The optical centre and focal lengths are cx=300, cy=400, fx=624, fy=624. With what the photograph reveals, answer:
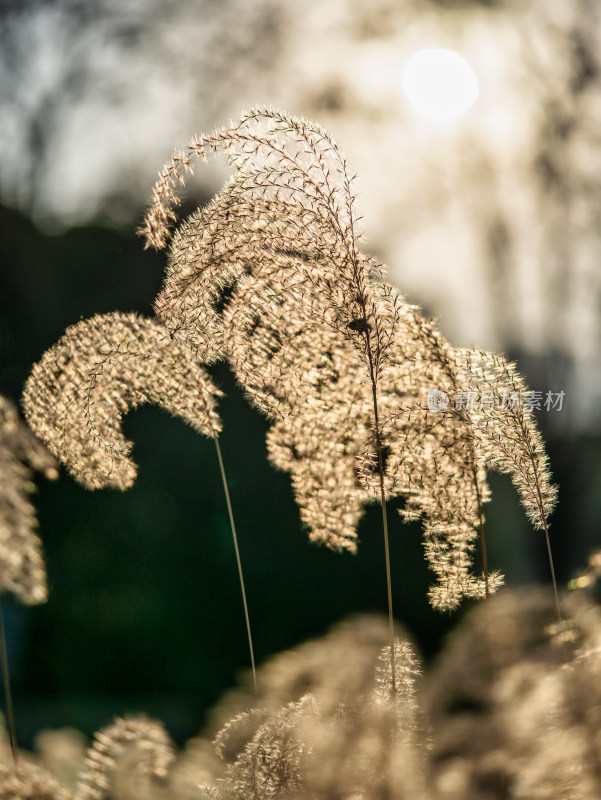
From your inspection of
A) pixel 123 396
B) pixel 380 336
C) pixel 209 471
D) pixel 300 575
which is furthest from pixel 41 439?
pixel 300 575

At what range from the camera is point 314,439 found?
1.61 m

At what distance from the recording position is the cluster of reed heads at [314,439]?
1081 mm

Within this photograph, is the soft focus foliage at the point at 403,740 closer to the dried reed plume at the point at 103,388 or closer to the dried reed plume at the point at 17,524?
the dried reed plume at the point at 17,524

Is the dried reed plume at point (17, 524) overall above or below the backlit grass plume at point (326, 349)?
below

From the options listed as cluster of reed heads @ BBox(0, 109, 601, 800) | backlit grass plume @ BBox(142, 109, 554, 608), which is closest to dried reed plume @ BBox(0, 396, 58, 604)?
cluster of reed heads @ BBox(0, 109, 601, 800)

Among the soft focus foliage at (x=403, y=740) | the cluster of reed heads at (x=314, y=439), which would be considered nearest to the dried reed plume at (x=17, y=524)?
the cluster of reed heads at (x=314, y=439)

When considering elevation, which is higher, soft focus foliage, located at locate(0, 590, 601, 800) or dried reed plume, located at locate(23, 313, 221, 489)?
dried reed plume, located at locate(23, 313, 221, 489)

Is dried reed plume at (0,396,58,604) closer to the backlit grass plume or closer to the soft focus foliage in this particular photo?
the soft focus foliage

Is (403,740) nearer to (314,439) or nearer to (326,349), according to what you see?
(314,439)

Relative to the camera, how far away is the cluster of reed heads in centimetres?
108

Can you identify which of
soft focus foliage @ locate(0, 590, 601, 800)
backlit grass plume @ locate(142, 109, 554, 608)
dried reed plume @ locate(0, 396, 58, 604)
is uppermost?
backlit grass plume @ locate(142, 109, 554, 608)

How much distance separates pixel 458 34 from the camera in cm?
259


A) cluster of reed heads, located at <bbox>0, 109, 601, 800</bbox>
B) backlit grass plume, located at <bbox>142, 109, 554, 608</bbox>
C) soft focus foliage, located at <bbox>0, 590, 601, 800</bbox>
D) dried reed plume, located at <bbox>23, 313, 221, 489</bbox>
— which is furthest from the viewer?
dried reed plume, located at <bbox>23, 313, 221, 489</bbox>

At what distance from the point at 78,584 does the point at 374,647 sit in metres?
1.59
